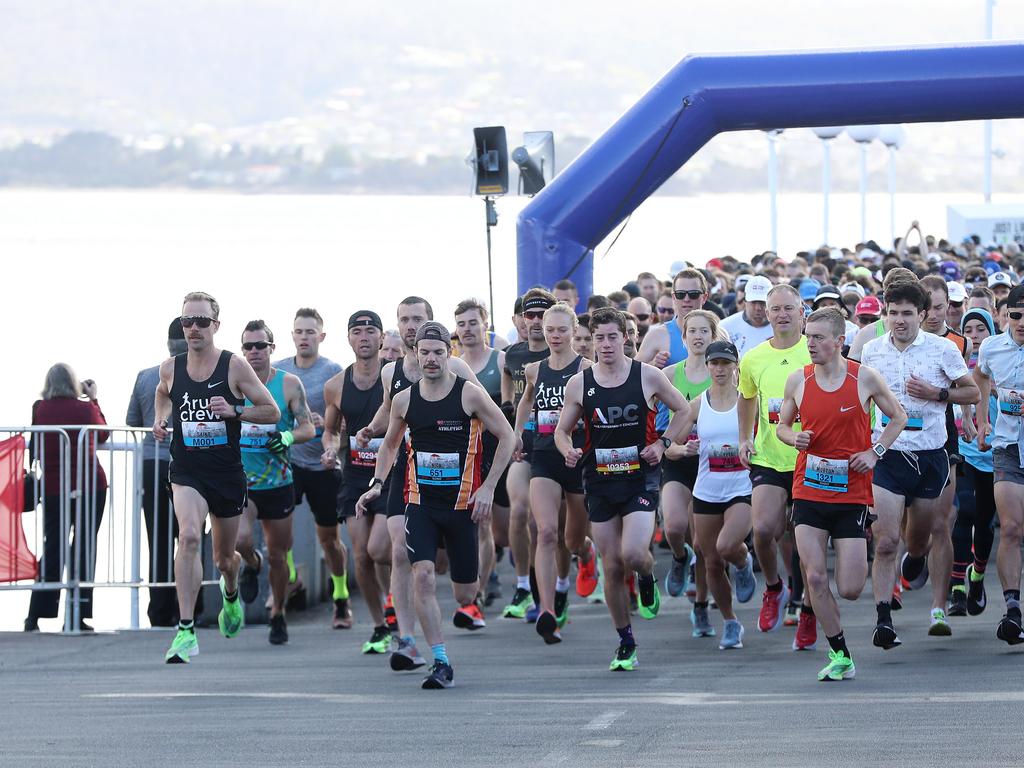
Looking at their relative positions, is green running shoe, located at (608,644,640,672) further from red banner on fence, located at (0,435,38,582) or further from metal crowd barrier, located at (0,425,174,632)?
red banner on fence, located at (0,435,38,582)

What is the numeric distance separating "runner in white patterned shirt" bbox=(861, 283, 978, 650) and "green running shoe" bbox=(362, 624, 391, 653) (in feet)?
8.93

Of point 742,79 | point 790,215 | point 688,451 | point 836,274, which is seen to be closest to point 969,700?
point 688,451

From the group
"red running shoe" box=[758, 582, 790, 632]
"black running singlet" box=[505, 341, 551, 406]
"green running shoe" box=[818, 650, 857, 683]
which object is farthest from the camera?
"black running singlet" box=[505, 341, 551, 406]

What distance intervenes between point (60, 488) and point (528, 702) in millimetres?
4256

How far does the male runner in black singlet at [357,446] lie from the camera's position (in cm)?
1004

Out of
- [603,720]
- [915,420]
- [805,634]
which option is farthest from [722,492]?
[603,720]

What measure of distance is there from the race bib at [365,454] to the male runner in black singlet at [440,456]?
3.94 ft

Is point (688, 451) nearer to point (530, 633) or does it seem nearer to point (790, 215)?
A: point (530, 633)

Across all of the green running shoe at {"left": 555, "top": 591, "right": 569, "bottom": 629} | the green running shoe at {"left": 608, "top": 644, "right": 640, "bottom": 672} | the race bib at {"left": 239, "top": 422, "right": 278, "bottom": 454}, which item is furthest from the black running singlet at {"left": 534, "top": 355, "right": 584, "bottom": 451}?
the race bib at {"left": 239, "top": 422, "right": 278, "bottom": 454}

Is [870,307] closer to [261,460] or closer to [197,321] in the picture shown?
[261,460]

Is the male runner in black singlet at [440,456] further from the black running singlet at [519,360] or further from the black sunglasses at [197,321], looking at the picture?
the black running singlet at [519,360]

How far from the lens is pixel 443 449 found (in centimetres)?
876

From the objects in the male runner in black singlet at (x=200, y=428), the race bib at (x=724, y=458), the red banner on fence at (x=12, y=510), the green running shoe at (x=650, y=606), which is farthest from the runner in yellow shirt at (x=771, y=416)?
the red banner on fence at (x=12, y=510)

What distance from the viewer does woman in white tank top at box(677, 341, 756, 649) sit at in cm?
973
